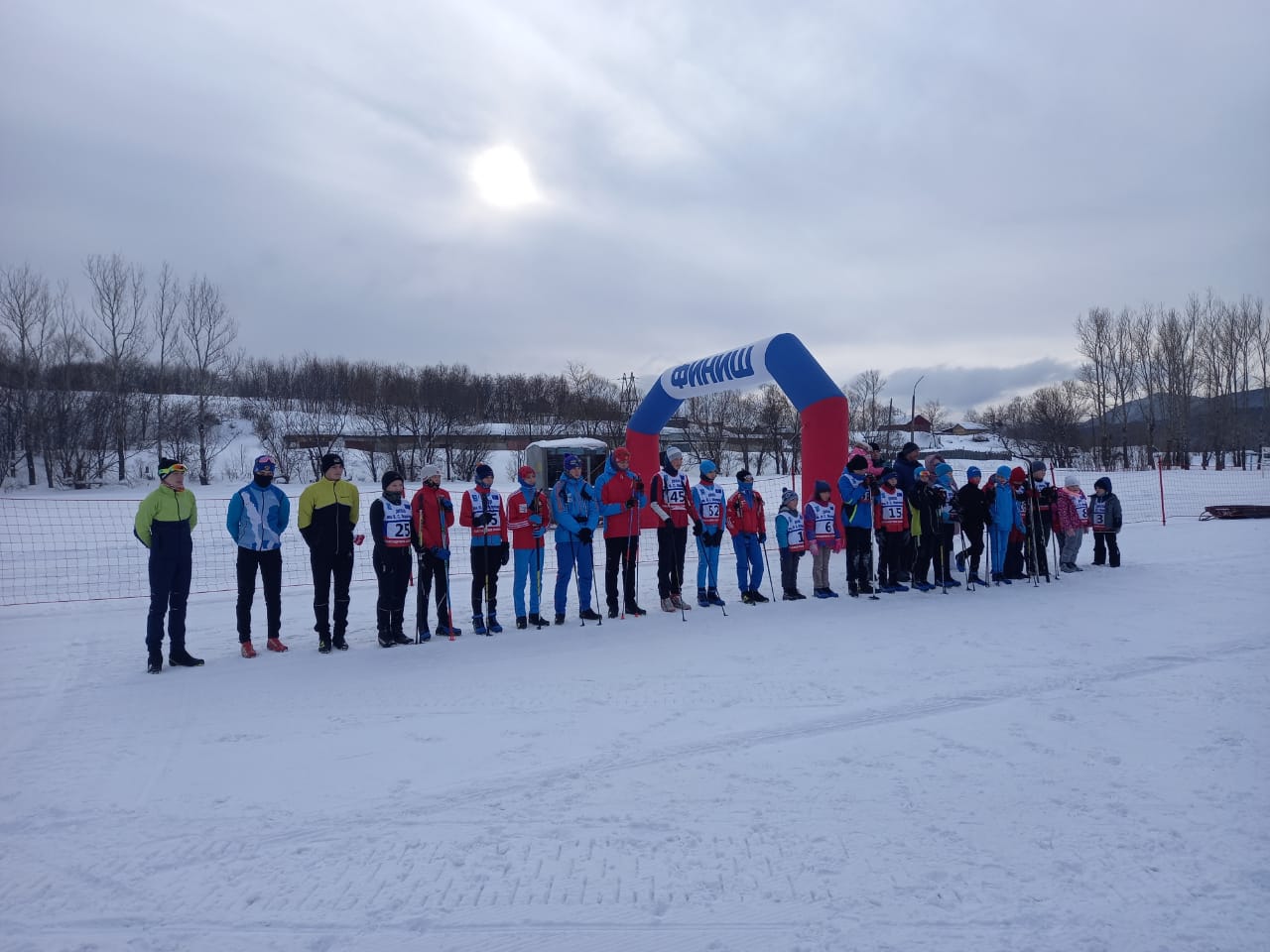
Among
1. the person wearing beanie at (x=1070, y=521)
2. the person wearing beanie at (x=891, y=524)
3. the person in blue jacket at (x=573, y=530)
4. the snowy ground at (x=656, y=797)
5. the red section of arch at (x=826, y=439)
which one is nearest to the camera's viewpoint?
the snowy ground at (x=656, y=797)

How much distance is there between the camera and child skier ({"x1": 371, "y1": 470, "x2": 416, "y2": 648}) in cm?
783

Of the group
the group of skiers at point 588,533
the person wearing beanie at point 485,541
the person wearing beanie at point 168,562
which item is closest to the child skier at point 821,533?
the group of skiers at point 588,533

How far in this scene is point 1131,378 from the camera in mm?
49000

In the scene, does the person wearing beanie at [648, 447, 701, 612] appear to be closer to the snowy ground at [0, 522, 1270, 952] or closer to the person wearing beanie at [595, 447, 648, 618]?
the person wearing beanie at [595, 447, 648, 618]

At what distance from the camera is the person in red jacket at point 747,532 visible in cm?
959

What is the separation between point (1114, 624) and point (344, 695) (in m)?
7.12

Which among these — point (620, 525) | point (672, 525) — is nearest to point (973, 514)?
point (672, 525)

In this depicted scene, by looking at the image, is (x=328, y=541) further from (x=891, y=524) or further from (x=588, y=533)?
(x=891, y=524)

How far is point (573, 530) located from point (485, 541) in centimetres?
98

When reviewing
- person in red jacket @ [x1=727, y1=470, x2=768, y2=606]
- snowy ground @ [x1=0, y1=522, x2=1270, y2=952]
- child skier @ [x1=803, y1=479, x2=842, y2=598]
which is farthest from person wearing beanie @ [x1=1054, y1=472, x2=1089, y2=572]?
person in red jacket @ [x1=727, y1=470, x2=768, y2=606]

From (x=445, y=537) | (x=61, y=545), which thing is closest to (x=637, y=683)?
(x=445, y=537)

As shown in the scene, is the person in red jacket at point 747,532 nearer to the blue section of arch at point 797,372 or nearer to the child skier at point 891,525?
the child skier at point 891,525

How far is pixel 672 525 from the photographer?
9.29 meters

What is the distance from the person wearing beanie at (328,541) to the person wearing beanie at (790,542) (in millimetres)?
4913
